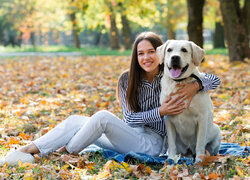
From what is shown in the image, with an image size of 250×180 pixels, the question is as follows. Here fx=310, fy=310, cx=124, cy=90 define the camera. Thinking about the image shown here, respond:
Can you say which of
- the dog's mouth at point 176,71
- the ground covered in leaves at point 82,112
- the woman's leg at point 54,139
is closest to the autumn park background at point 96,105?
the ground covered in leaves at point 82,112

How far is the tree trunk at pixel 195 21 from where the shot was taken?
11.2 metres

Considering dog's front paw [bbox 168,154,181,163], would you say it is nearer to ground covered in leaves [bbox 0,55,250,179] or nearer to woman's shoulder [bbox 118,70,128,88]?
ground covered in leaves [bbox 0,55,250,179]

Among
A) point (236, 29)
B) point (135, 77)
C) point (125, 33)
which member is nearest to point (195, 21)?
point (236, 29)

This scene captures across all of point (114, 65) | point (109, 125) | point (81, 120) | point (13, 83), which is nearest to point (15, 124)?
point (81, 120)

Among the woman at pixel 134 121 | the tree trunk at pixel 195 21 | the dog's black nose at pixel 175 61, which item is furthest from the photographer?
the tree trunk at pixel 195 21

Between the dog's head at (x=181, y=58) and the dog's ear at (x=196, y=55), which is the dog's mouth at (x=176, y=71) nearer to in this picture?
the dog's head at (x=181, y=58)

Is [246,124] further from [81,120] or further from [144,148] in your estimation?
[81,120]

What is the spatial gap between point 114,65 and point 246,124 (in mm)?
8216

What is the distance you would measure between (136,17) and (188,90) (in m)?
15.1

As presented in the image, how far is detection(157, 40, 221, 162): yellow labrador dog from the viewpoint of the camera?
11.0ft

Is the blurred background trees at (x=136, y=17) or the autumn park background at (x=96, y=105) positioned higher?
the blurred background trees at (x=136, y=17)

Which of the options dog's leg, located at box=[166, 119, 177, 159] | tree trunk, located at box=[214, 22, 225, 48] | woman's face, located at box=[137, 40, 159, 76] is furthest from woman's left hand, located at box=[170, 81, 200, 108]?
tree trunk, located at box=[214, 22, 225, 48]

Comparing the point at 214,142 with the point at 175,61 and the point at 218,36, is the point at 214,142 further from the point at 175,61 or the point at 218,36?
the point at 218,36

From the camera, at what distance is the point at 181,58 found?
3291 millimetres
